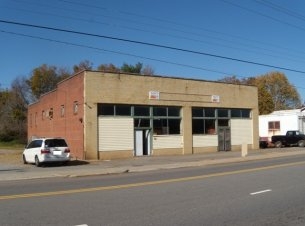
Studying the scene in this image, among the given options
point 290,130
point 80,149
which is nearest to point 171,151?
point 80,149

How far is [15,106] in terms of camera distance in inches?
3752

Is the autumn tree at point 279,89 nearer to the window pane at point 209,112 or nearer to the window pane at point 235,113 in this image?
the window pane at point 235,113

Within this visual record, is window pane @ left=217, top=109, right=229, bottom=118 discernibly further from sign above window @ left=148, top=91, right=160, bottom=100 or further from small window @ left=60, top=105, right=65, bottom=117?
small window @ left=60, top=105, right=65, bottom=117

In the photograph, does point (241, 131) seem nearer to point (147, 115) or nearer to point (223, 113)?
point (223, 113)

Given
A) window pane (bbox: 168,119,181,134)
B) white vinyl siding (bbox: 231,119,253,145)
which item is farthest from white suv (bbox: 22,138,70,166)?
white vinyl siding (bbox: 231,119,253,145)

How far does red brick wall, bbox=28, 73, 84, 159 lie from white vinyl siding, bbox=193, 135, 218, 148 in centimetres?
1025

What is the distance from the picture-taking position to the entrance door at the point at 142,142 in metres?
35.9

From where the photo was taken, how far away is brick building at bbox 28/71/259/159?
33.7 m

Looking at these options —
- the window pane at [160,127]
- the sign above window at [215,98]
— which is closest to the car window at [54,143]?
the window pane at [160,127]

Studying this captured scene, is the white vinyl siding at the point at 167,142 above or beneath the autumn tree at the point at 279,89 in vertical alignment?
beneath

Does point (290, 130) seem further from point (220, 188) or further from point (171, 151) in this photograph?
point (220, 188)

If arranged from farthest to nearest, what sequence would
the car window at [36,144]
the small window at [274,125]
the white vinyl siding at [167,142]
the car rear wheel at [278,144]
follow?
1. the small window at [274,125]
2. the car rear wheel at [278,144]
3. the white vinyl siding at [167,142]
4. the car window at [36,144]

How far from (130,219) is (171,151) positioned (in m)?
28.6

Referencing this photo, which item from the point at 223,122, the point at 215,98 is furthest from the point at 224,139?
the point at 215,98
